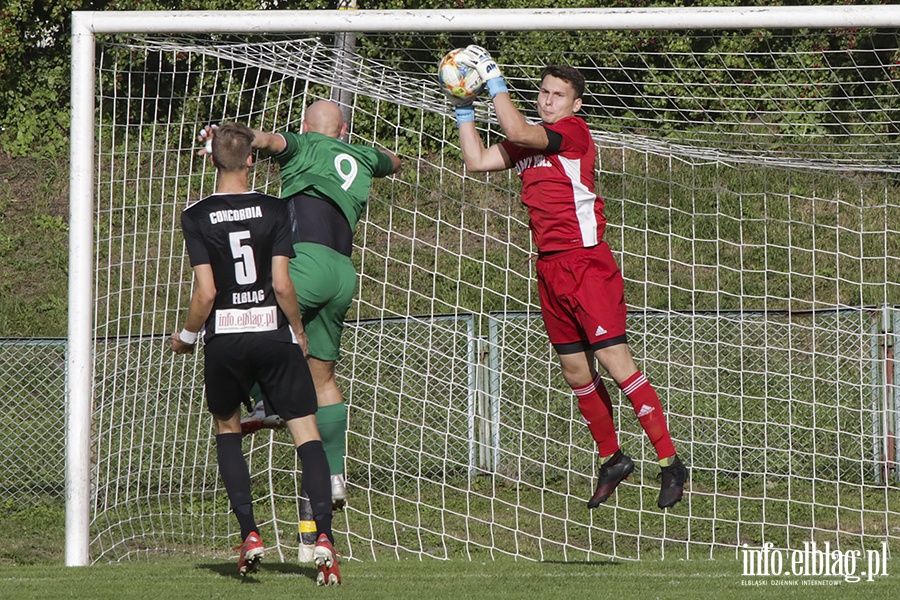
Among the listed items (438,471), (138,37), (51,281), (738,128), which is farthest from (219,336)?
(51,281)

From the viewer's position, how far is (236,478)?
5352mm

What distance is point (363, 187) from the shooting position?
6.39 m

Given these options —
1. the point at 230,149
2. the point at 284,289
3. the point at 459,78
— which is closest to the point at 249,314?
the point at 284,289

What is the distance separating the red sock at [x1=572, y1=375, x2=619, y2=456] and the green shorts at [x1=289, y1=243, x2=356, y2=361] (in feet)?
4.25

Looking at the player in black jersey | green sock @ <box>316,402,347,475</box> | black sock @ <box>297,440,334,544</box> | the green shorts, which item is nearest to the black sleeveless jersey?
the player in black jersey

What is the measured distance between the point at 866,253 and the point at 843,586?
758cm

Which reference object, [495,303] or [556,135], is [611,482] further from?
[495,303]

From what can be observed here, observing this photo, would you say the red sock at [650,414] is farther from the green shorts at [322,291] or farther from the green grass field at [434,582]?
the green shorts at [322,291]

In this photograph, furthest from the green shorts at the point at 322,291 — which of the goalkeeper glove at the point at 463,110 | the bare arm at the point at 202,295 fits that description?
the goalkeeper glove at the point at 463,110

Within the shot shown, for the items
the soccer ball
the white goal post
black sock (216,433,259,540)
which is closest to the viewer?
black sock (216,433,259,540)

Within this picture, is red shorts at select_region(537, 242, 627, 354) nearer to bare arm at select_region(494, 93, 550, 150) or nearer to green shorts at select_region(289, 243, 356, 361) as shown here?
bare arm at select_region(494, 93, 550, 150)

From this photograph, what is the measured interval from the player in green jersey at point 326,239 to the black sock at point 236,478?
2.47 ft

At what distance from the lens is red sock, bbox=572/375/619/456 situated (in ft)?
20.0

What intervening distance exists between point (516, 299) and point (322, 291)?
3484 mm
